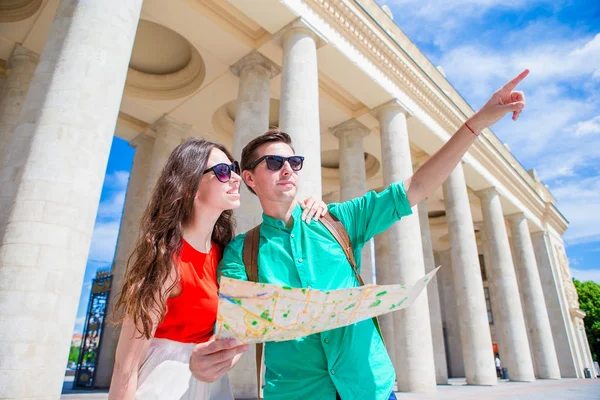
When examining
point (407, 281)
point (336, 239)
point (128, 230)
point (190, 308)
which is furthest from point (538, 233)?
point (190, 308)

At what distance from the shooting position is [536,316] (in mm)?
27719

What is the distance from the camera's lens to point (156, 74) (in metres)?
18.2

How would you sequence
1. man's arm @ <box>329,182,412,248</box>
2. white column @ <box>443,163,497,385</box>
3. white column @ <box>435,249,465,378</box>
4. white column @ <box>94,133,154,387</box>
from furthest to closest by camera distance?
1. white column @ <box>435,249,465,378</box>
2. white column @ <box>443,163,497,385</box>
3. white column @ <box>94,133,154,387</box>
4. man's arm @ <box>329,182,412,248</box>

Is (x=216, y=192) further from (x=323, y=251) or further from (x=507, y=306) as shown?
(x=507, y=306)

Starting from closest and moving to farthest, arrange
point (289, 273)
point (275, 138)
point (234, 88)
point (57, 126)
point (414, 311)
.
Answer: point (289, 273)
point (275, 138)
point (57, 126)
point (414, 311)
point (234, 88)

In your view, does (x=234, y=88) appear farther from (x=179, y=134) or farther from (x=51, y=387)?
(x=51, y=387)

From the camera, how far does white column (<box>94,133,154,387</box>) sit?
1625cm

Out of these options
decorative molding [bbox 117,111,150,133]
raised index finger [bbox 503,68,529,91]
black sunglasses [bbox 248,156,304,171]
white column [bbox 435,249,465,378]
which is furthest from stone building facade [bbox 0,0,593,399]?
white column [bbox 435,249,465,378]

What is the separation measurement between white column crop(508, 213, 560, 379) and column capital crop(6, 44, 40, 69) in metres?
31.4

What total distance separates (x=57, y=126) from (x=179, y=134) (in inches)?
518

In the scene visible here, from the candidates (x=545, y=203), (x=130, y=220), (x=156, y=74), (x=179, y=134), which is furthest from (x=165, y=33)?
(x=545, y=203)

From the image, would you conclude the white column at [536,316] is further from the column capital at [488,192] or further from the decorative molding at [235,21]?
the decorative molding at [235,21]

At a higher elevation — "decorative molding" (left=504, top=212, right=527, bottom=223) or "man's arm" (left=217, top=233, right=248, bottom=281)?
"decorative molding" (left=504, top=212, right=527, bottom=223)

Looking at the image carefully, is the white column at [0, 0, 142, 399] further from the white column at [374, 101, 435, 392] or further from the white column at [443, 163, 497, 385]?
the white column at [443, 163, 497, 385]
